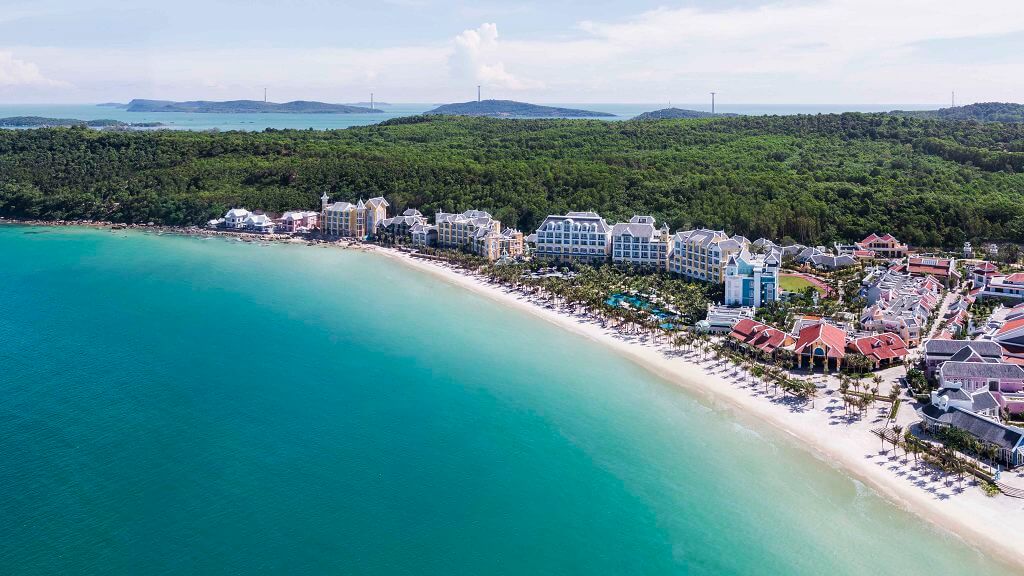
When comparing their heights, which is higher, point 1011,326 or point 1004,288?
point 1004,288

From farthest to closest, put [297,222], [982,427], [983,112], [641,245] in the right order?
[983,112], [297,222], [641,245], [982,427]

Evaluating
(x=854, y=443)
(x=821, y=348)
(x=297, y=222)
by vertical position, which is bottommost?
(x=854, y=443)

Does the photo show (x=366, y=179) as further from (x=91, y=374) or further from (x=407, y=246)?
(x=91, y=374)

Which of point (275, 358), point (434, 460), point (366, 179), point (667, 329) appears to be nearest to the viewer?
point (434, 460)

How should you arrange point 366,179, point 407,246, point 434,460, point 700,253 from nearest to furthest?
point 434,460, point 700,253, point 407,246, point 366,179

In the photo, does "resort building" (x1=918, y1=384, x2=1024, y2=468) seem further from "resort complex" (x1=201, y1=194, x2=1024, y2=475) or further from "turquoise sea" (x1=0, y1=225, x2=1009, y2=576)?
"turquoise sea" (x1=0, y1=225, x2=1009, y2=576)

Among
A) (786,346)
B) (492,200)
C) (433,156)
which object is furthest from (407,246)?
(786,346)

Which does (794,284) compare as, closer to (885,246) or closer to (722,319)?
(722,319)

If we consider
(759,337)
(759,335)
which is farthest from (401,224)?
(759,337)
